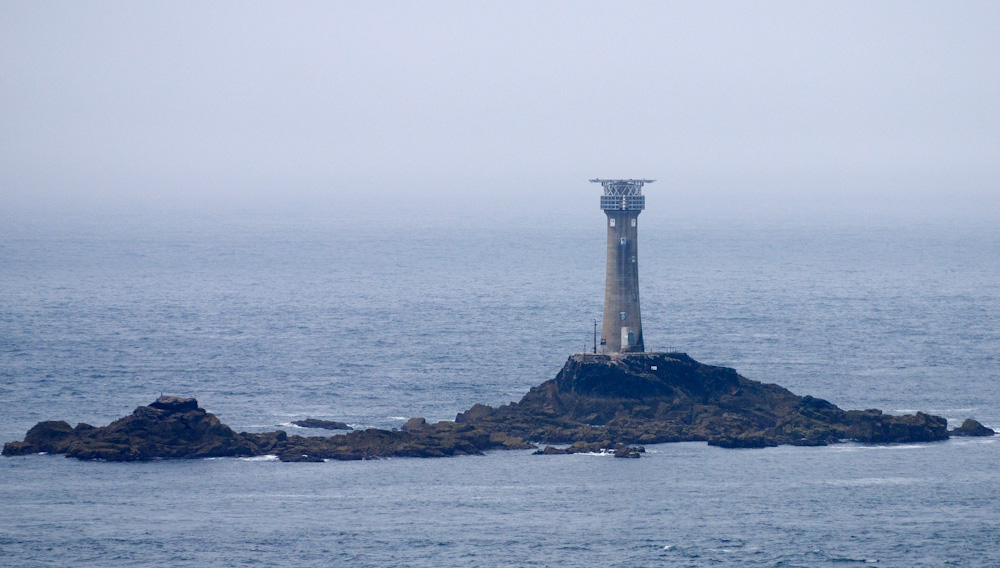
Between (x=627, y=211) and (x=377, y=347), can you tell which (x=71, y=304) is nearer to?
(x=377, y=347)

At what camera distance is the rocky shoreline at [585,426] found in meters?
75.9

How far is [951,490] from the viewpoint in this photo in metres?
69.9

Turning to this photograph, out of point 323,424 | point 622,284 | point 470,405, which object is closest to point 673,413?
point 622,284

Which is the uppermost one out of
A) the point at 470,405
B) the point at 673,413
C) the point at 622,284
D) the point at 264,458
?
the point at 622,284

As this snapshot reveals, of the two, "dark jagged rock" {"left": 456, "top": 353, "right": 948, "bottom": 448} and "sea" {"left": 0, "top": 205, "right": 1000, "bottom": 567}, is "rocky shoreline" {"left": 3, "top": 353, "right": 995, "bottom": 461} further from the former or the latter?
"sea" {"left": 0, "top": 205, "right": 1000, "bottom": 567}

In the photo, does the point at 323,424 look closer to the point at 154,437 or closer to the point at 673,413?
the point at 154,437

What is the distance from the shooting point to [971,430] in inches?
3147

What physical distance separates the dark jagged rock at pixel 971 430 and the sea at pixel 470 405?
4.57ft

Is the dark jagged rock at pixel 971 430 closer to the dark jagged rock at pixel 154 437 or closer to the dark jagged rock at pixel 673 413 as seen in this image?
the dark jagged rock at pixel 673 413

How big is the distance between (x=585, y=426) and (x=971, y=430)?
1996cm

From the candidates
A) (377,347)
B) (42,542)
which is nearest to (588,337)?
(377,347)

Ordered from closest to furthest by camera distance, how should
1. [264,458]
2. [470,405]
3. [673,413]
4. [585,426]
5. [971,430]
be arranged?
[264,458], [971,430], [585,426], [673,413], [470,405]

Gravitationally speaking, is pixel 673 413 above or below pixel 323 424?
above

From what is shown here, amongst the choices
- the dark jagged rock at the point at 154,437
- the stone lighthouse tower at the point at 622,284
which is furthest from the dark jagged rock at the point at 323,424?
the stone lighthouse tower at the point at 622,284
